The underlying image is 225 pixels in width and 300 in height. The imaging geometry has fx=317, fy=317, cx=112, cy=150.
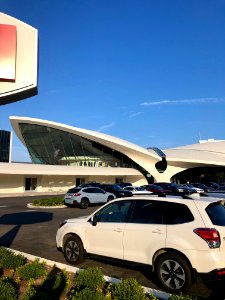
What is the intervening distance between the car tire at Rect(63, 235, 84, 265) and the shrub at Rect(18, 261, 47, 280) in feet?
3.82

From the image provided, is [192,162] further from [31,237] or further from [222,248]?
[222,248]

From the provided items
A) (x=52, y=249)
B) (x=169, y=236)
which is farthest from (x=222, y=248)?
(x=52, y=249)

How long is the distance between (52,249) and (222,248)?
5442 millimetres

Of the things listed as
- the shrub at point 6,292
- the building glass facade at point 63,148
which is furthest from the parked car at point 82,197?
the building glass facade at point 63,148

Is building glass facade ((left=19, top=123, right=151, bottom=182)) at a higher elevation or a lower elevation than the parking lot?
higher

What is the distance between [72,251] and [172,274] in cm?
284

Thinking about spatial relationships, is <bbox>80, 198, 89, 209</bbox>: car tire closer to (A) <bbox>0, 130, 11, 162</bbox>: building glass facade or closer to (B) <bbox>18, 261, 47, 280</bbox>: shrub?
(B) <bbox>18, 261, 47, 280</bbox>: shrub

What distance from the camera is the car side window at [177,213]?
20.2 ft

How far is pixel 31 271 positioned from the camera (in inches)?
257

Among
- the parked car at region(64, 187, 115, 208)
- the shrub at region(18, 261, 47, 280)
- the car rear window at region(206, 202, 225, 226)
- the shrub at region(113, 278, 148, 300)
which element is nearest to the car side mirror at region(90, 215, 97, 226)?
the shrub at region(18, 261, 47, 280)

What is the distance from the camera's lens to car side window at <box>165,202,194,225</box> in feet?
20.2

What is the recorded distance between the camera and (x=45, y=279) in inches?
246

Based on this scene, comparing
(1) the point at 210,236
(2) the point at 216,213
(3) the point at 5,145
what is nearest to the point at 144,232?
(1) the point at 210,236

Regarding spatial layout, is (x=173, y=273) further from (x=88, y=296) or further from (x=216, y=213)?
(x=88, y=296)
